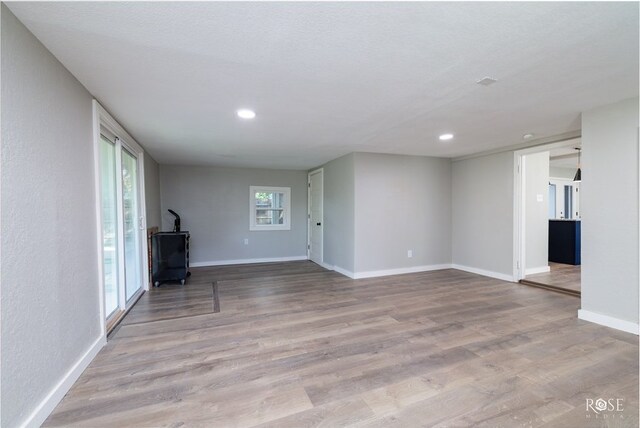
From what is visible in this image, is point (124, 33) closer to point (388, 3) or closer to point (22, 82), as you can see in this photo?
point (22, 82)

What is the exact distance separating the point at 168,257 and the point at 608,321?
5720 millimetres

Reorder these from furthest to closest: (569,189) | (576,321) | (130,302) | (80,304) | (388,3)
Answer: (569,189) → (130,302) → (576,321) → (80,304) → (388,3)

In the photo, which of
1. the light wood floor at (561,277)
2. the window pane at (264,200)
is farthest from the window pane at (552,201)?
the window pane at (264,200)

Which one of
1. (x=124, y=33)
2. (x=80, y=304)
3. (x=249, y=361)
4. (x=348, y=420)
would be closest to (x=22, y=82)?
(x=124, y=33)

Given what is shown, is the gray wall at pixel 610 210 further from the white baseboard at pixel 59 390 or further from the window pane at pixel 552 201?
the window pane at pixel 552 201

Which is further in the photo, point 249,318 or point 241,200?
point 241,200

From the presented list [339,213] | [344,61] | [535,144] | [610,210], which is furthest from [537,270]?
[344,61]

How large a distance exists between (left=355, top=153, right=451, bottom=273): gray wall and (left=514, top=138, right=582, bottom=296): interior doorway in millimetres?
1294

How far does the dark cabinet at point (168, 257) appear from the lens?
4.59 m

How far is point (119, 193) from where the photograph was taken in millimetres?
3275

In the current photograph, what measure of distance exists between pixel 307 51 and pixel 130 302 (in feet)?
12.0

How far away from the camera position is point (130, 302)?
3.59 metres

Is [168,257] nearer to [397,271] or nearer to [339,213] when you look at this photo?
[339,213]

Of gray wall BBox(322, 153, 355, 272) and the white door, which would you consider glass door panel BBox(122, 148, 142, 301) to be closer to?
gray wall BBox(322, 153, 355, 272)
